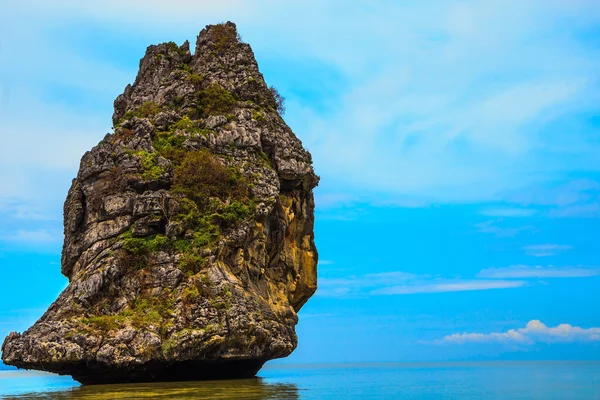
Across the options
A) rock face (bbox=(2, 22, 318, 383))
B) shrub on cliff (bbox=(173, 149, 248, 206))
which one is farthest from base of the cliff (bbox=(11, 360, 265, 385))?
shrub on cliff (bbox=(173, 149, 248, 206))

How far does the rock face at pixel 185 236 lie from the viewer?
95.0ft

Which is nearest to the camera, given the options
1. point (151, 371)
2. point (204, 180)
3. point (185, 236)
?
point (151, 371)

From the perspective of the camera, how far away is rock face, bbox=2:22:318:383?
29.0 metres

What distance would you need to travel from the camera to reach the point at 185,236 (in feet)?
108

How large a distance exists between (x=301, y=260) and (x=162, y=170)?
40.6ft

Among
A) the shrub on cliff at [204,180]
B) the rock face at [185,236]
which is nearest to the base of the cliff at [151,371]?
the rock face at [185,236]

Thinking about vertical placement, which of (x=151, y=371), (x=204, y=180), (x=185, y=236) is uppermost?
(x=204, y=180)

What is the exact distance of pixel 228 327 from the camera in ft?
98.5

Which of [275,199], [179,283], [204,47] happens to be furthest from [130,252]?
[204,47]

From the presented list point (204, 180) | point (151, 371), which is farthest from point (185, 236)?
point (151, 371)

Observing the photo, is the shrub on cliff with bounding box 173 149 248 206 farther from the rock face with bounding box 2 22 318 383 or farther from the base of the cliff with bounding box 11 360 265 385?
the base of the cliff with bounding box 11 360 265 385

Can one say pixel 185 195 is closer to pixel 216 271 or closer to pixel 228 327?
pixel 216 271

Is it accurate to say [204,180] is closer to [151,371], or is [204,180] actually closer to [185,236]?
[185,236]

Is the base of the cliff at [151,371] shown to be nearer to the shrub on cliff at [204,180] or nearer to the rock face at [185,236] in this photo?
the rock face at [185,236]
